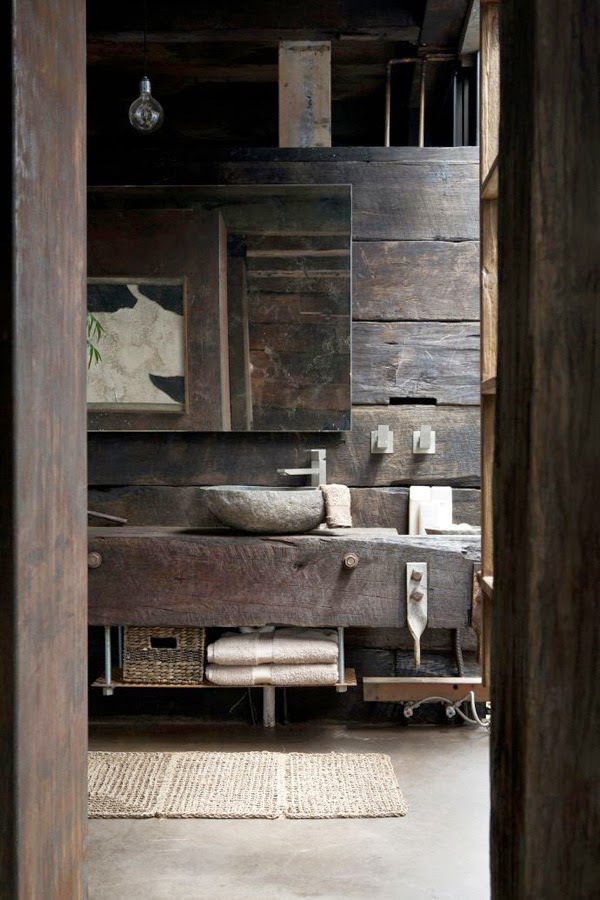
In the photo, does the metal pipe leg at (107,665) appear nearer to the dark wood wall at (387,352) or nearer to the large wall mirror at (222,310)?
the dark wood wall at (387,352)

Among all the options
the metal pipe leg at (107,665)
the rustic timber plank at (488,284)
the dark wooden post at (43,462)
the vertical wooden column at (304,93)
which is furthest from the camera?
the vertical wooden column at (304,93)

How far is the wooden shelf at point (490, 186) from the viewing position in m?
1.81

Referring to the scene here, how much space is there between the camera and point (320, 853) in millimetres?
2398

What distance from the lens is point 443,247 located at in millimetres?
3535

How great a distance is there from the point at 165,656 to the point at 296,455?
3.03 ft

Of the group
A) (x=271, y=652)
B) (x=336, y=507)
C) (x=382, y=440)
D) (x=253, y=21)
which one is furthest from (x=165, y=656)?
(x=253, y=21)

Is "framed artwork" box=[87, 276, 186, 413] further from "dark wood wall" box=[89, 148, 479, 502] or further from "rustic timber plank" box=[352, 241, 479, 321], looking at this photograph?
"rustic timber plank" box=[352, 241, 479, 321]

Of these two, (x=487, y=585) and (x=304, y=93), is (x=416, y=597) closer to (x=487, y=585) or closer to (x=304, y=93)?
(x=487, y=585)

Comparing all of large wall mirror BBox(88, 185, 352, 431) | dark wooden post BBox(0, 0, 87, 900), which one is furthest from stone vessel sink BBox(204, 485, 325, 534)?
dark wooden post BBox(0, 0, 87, 900)

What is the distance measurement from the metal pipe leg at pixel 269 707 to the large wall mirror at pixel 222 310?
101 centimetres

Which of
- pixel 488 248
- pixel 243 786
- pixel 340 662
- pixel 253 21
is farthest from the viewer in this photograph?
pixel 253 21

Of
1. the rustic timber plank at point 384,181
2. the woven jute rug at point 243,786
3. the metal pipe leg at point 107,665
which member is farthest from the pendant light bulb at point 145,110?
the woven jute rug at point 243,786

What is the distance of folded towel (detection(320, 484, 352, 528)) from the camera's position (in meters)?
3.21

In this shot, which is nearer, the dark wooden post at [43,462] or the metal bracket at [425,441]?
the dark wooden post at [43,462]
